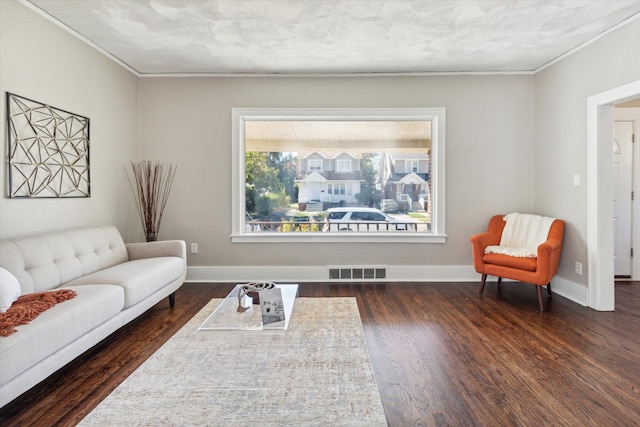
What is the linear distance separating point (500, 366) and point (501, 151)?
2.97 metres

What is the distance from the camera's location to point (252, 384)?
194cm

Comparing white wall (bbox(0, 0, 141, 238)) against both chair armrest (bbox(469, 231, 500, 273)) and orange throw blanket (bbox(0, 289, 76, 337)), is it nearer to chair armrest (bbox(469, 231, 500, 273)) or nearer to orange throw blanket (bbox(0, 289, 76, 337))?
orange throw blanket (bbox(0, 289, 76, 337))

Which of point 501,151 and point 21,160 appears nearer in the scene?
point 21,160

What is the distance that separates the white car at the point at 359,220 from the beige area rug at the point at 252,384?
2.04 metres

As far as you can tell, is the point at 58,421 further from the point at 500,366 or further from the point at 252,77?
the point at 252,77

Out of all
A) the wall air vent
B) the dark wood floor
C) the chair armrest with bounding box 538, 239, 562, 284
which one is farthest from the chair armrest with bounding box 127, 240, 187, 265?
the chair armrest with bounding box 538, 239, 562, 284

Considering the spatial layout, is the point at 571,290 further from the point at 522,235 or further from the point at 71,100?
the point at 71,100

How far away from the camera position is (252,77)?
438 cm

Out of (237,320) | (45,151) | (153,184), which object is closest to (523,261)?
(237,320)

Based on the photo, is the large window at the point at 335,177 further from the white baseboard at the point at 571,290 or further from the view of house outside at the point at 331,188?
the white baseboard at the point at 571,290

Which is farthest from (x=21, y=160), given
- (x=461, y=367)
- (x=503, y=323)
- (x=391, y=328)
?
(x=503, y=323)

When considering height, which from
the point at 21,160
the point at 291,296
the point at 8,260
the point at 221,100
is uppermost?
the point at 221,100

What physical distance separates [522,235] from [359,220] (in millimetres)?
1906

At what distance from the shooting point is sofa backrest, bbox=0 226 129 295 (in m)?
2.32
